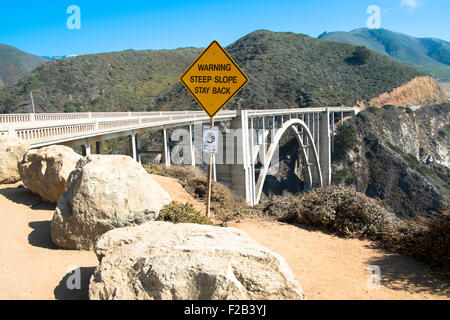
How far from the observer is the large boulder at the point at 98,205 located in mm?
4699

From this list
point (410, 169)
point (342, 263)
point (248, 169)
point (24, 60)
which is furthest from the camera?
point (24, 60)

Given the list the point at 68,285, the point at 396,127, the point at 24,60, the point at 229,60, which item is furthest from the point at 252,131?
the point at 24,60

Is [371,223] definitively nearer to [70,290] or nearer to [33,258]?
[70,290]

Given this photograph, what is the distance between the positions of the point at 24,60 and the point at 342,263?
207 metres

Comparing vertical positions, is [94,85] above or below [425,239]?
above

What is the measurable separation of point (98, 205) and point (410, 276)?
188 inches

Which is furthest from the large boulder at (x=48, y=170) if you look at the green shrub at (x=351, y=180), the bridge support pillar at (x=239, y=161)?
the green shrub at (x=351, y=180)

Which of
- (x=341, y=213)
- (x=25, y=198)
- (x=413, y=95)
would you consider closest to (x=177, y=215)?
(x=341, y=213)

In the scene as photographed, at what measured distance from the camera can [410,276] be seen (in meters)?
4.71

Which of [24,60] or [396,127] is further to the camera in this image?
[24,60]

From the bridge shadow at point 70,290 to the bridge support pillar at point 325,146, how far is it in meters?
40.8

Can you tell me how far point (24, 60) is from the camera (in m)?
171

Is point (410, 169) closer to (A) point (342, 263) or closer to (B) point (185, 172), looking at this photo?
(B) point (185, 172)

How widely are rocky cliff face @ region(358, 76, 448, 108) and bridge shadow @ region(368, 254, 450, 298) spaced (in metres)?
60.7
